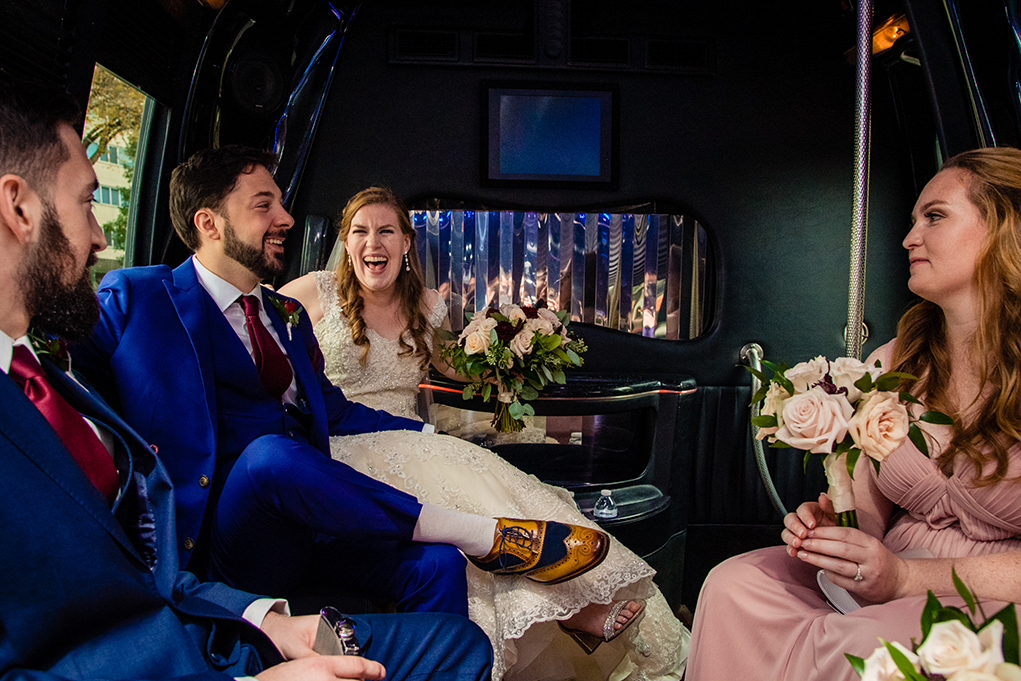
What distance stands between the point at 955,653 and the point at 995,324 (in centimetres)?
108

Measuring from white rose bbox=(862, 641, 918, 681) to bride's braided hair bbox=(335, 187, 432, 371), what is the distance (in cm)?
207

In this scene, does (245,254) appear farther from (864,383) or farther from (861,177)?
(861,177)

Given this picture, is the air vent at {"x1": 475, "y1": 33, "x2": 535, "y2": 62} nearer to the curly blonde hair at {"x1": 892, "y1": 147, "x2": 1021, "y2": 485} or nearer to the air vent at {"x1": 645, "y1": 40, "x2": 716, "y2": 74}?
the air vent at {"x1": 645, "y1": 40, "x2": 716, "y2": 74}

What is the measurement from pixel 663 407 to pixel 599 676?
1113mm

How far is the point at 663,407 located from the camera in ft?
9.73

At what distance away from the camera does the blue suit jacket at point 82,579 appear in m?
0.96

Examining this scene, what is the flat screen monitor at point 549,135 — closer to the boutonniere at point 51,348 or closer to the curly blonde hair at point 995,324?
the curly blonde hair at point 995,324

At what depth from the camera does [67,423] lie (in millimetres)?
1142

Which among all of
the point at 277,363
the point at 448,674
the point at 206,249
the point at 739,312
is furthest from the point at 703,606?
the point at 739,312

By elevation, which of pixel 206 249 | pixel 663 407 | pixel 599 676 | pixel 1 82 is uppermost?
pixel 1 82

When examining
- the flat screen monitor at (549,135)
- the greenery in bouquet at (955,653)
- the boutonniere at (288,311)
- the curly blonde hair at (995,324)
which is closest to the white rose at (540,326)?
the boutonniere at (288,311)

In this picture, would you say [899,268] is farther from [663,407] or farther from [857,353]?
[857,353]

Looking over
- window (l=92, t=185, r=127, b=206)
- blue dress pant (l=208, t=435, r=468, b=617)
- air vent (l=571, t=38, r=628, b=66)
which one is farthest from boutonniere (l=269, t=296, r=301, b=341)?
air vent (l=571, t=38, r=628, b=66)

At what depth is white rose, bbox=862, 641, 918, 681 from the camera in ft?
2.52
